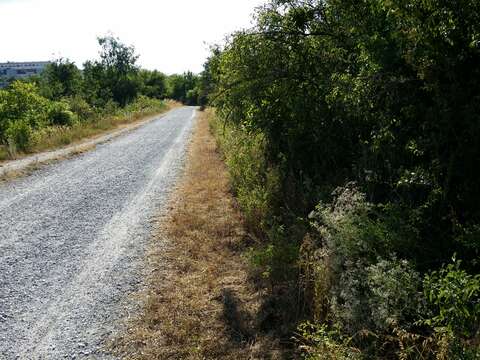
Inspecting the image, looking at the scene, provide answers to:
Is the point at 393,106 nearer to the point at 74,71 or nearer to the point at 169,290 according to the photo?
the point at 169,290

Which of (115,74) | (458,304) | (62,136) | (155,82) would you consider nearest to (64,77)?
(115,74)

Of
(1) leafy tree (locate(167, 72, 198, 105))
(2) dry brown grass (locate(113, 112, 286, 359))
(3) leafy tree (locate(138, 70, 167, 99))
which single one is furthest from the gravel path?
(1) leafy tree (locate(167, 72, 198, 105))

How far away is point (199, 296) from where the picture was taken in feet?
16.7

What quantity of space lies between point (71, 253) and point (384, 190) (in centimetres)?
478

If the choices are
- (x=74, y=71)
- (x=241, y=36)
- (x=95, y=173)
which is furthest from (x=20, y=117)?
(x=74, y=71)

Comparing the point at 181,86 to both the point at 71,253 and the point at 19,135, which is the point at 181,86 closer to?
the point at 19,135

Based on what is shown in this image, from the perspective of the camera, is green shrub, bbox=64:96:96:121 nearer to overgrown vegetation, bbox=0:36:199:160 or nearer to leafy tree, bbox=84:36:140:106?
overgrown vegetation, bbox=0:36:199:160

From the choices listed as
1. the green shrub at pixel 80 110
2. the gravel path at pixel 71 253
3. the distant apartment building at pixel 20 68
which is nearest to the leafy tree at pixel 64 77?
the green shrub at pixel 80 110

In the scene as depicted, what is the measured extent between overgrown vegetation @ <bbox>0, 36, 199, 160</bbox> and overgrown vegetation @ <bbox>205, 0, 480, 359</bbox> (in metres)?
13.6

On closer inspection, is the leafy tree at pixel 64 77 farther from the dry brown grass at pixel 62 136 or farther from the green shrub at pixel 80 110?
the dry brown grass at pixel 62 136

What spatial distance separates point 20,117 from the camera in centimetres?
2184

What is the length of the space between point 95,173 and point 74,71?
1600 inches

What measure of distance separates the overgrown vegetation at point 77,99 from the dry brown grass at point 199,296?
1161cm

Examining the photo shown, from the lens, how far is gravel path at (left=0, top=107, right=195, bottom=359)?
14.5 feet
